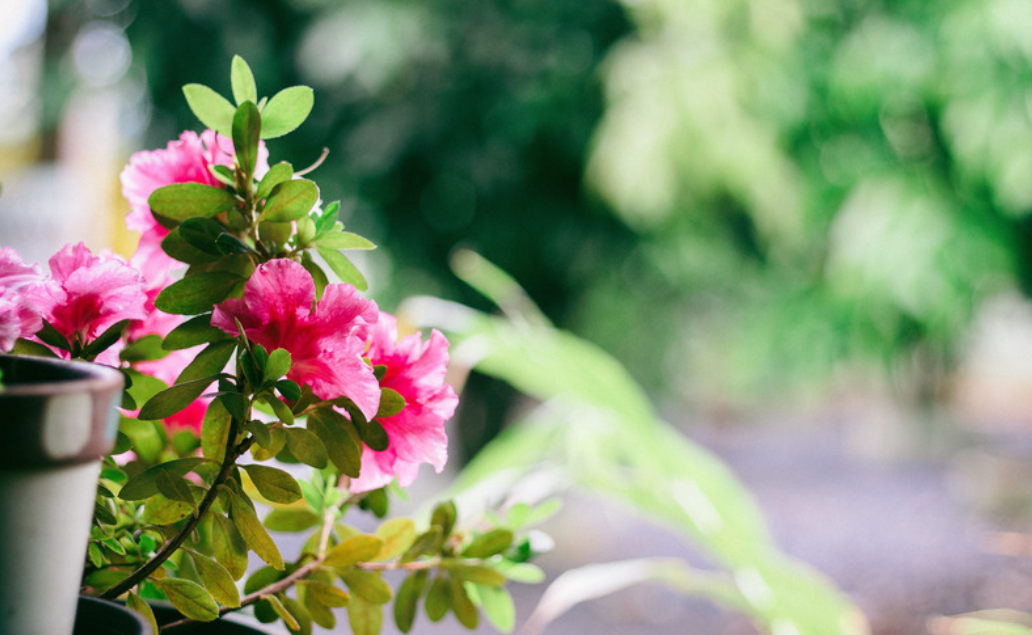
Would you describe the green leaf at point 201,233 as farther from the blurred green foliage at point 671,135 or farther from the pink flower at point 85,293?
the blurred green foliage at point 671,135

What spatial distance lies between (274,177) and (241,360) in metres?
0.05

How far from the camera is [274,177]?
0.21 meters

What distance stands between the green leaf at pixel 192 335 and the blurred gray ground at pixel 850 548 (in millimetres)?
1541

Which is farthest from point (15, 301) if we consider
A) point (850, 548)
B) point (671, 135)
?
point (850, 548)

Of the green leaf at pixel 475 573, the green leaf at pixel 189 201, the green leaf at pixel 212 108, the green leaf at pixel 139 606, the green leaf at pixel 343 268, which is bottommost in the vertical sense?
the green leaf at pixel 139 606

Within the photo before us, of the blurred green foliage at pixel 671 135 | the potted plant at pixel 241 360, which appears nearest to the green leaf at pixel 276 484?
the potted plant at pixel 241 360

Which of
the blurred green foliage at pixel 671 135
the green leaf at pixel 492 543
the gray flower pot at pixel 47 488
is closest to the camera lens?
the gray flower pot at pixel 47 488

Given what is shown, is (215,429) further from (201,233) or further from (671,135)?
(671,135)

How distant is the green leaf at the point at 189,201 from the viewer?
0.20 metres

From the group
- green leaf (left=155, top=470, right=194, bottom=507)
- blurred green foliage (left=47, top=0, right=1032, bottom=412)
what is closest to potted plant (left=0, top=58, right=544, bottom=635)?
green leaf (left=155, top=470, right=194, bottom=507)

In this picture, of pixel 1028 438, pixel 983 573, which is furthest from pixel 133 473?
pixel 1028 438

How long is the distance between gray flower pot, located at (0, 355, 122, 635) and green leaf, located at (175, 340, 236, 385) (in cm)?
3

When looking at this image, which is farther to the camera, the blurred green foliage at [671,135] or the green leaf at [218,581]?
the blurred green foliage at [671,135]

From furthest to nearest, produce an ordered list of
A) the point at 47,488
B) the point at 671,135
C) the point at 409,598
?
1. the point at 671,135
2. the point at 409,598
3. the point at 47,488
